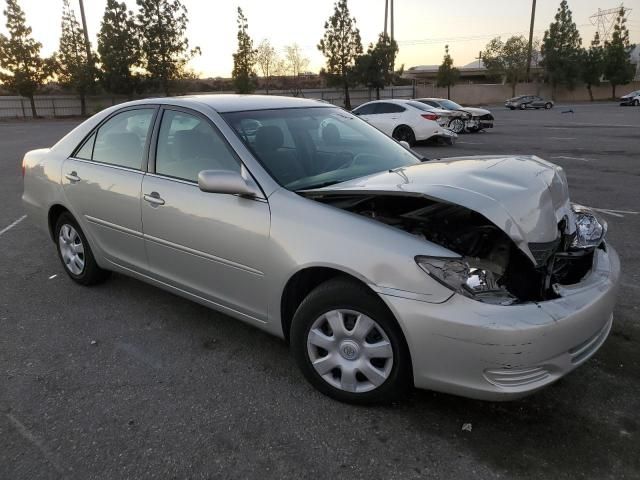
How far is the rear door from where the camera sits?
3.79m

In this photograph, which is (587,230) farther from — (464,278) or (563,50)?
(563,50)

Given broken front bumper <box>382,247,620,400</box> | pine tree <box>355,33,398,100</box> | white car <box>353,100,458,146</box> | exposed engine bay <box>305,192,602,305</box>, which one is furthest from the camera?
pine tree <box>355,33,398,100</box>

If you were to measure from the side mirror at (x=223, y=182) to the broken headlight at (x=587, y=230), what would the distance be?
76.6 inches

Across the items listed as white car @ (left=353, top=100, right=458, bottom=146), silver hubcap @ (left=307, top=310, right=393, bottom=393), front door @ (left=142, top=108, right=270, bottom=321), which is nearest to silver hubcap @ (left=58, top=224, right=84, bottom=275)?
front door @ (left=142, top=108, right=270, bottom=321)

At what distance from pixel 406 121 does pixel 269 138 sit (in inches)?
524

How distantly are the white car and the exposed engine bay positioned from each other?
1264 centimetres

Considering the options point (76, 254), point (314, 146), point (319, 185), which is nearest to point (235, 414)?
point (319, 185)

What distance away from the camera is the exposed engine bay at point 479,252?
8.03 ft

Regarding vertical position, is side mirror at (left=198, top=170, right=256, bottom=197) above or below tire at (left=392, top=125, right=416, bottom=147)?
above

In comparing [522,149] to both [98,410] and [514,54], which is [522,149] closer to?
[98,410]

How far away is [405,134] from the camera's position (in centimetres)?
1623

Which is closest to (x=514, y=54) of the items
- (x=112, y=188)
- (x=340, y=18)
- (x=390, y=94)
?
(x=390, y=94)

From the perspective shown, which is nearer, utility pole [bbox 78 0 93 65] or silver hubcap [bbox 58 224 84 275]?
silver hubcap [bbox 58 224 84 275]

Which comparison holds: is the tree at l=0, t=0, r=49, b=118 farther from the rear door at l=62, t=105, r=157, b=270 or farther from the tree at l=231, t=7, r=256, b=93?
the rear door at l=62, t=105, r=157, b=270
